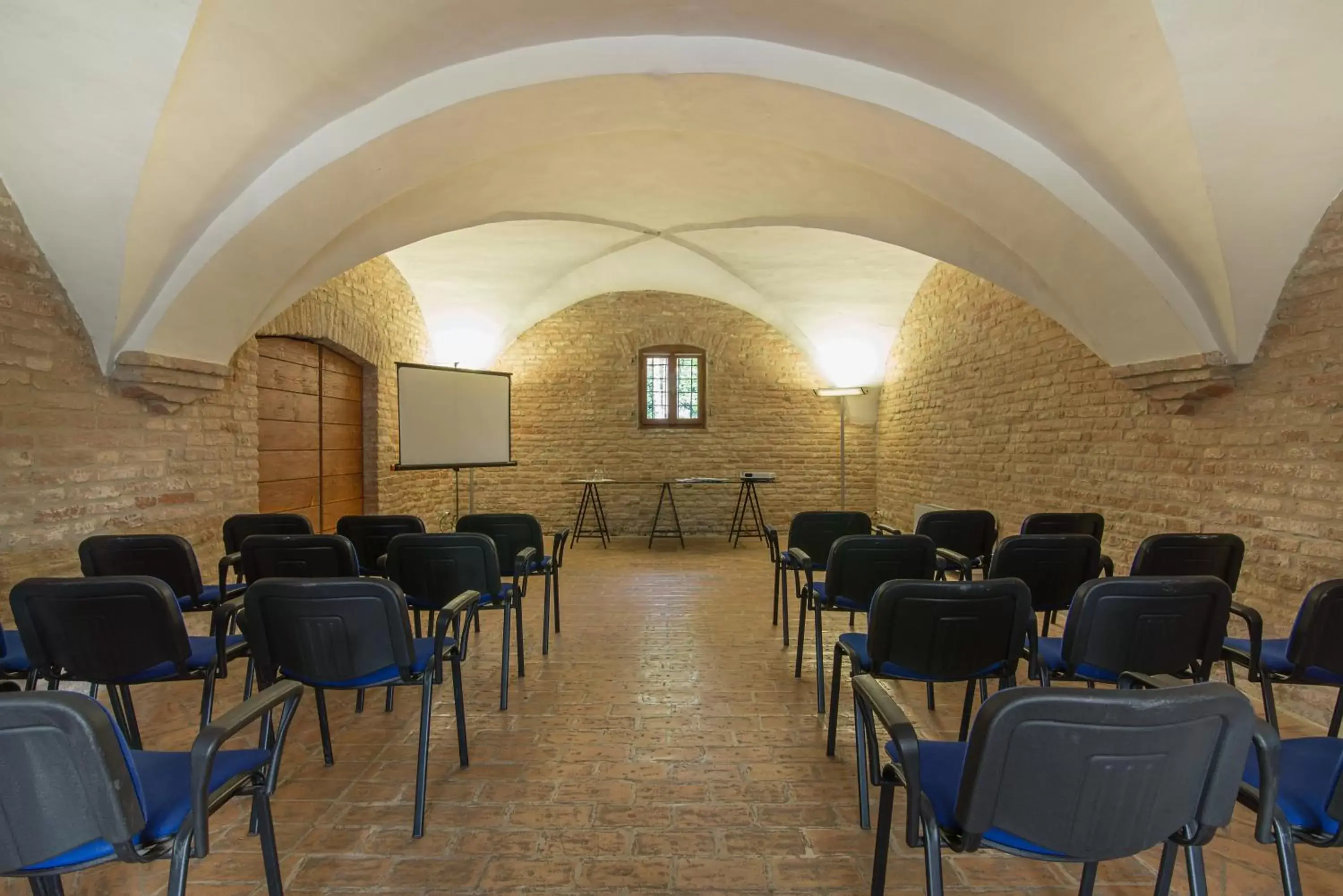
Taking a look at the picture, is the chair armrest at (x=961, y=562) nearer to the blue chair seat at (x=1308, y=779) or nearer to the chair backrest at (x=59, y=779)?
the blue chair seat at (x=1308, y=779)

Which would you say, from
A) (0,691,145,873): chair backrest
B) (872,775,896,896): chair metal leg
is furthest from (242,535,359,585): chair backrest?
(872,775,896,896): chair metal leg

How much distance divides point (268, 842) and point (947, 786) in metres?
1.71

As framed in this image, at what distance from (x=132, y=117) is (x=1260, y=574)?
19.2ft

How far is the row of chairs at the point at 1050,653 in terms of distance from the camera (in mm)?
1355

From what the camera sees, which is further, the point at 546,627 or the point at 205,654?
the point at 546,627

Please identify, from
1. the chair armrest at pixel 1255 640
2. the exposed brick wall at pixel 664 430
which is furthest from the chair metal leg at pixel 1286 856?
the exposed brick wall at pixel 664 430

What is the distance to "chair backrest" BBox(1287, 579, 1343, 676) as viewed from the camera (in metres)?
2.19

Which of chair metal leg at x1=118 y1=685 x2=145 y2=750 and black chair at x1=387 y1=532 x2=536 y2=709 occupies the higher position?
black chair at x1=387 y1=532 x2=536 y2=709

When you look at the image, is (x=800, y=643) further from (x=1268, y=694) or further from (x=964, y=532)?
(x=1268, y=694)

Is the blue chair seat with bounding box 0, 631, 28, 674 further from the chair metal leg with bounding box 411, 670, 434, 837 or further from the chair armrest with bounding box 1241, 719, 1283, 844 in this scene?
the chair armrest with bounding box 1241, 719, 1283, 844

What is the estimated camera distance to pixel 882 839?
1.78 m

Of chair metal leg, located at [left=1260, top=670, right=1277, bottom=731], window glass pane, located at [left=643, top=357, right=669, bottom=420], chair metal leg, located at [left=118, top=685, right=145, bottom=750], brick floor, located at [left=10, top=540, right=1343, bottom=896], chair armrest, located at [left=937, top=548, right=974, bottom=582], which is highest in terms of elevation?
window glass pane, located at [left=643, top=357, right=669, bottom=420]

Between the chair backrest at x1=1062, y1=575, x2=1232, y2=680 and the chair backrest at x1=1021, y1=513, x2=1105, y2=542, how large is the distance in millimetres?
1619

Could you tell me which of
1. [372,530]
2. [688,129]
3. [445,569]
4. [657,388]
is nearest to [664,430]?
[657,388]
